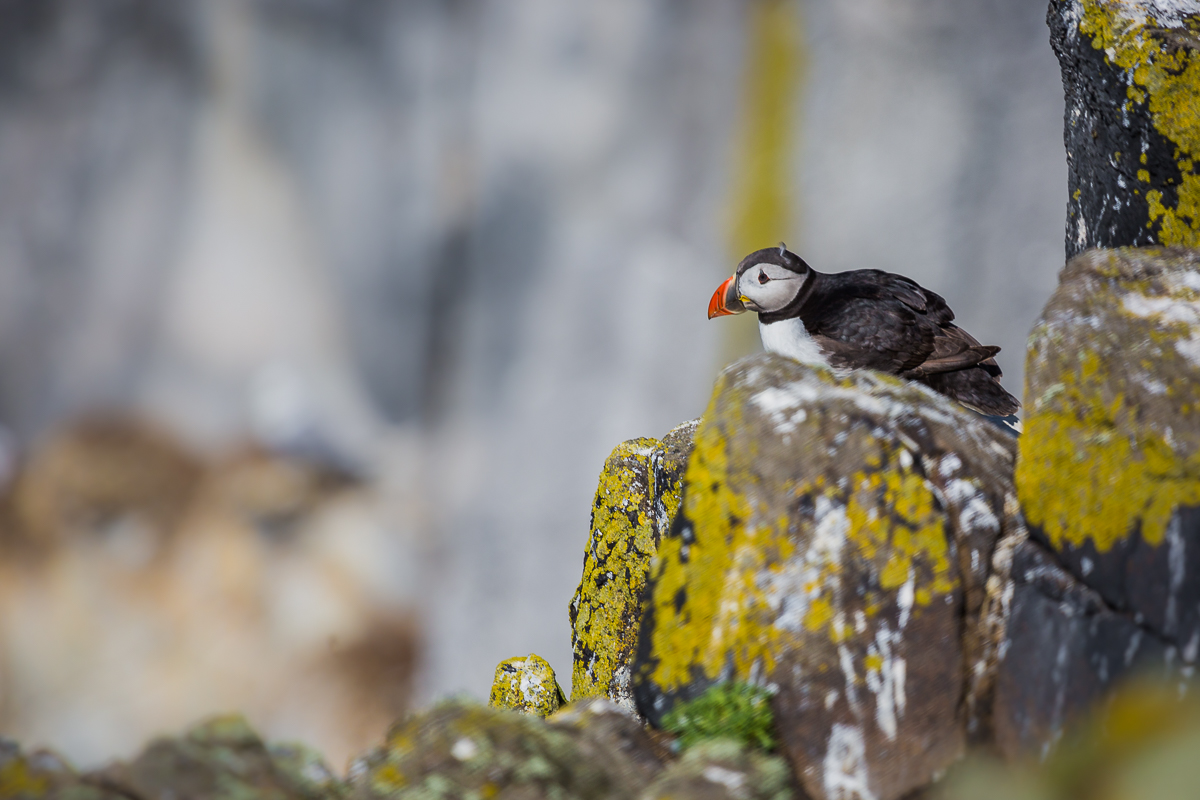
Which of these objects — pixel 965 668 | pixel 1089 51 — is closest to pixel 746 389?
pixel 965 668

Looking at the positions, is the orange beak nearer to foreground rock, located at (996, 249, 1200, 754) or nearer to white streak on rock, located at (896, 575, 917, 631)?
foreground rock, located at (996, 249, 1200, 754)

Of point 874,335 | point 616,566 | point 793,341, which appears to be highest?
point 793,341

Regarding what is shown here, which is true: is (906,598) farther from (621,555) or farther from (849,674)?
(621,555)

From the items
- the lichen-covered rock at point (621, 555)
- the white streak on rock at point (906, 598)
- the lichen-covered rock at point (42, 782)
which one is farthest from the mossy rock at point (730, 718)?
the lichen-covered rock at point (621, 555)

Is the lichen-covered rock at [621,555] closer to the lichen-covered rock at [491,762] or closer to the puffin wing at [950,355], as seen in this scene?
the puffin wing at [950,355]

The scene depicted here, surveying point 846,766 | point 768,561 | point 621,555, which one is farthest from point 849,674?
point 621,555

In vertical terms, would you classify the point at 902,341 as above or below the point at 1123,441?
above

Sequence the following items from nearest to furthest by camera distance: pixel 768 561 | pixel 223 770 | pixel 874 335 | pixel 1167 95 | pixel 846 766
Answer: pixel 223 770
pixel 846 766
pixel 768 561
pixel 1167 95
pixel 874 335

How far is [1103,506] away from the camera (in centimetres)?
174

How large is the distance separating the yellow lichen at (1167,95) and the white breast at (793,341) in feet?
3.64

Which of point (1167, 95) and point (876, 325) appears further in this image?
point (876, 325)

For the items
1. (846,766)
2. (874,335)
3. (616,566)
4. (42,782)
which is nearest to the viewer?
(42,782)

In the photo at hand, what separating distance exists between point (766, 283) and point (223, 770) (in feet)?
7.44

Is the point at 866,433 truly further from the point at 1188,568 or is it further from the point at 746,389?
the point at 1188,568
